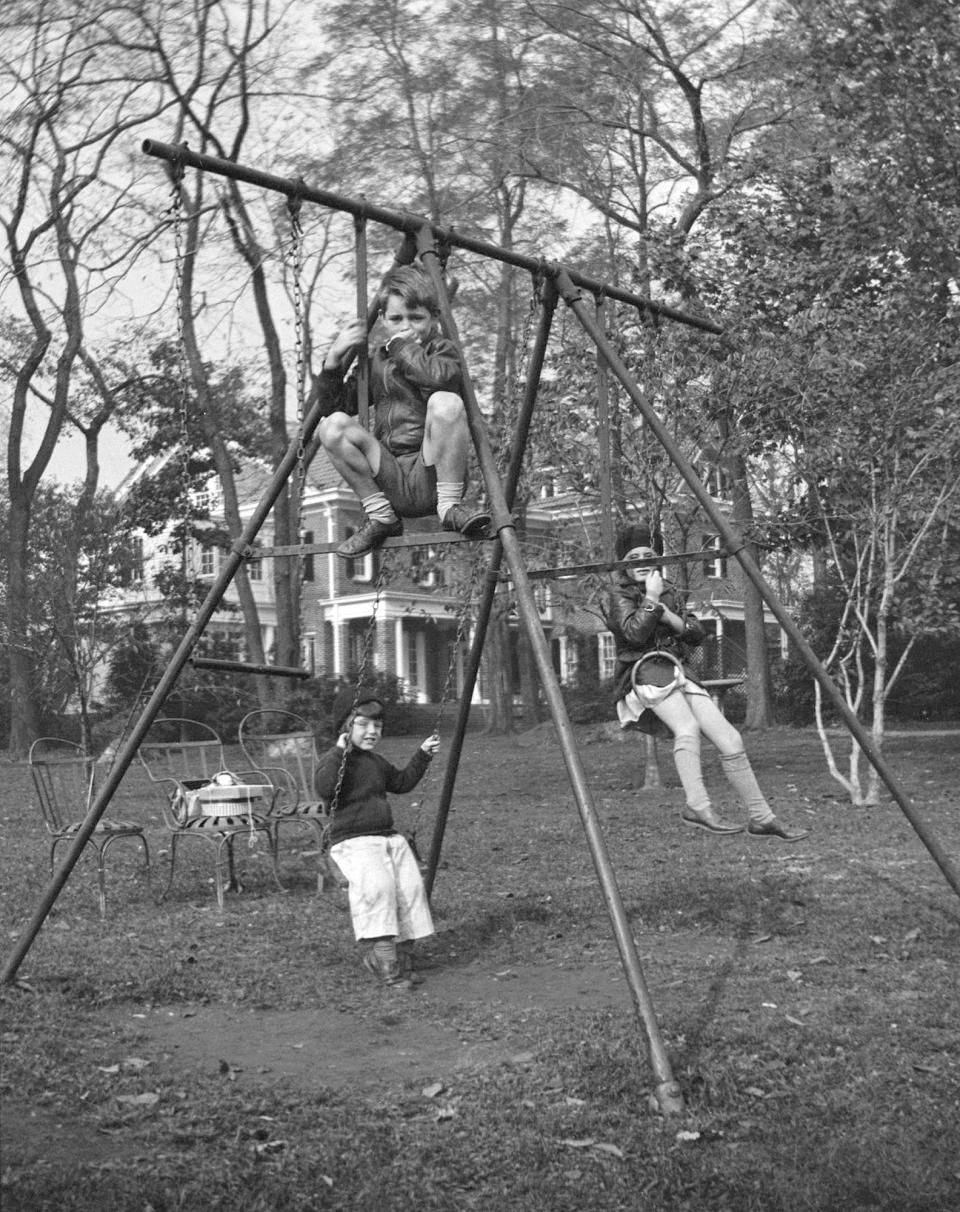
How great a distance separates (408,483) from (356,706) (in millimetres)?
1681

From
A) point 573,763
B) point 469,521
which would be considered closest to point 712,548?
point 469,521

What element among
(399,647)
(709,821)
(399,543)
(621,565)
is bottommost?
(709,821)

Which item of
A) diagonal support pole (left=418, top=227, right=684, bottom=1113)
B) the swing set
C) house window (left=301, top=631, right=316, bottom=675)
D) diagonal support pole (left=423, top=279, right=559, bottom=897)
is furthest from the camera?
house window (left=301, top=631, right=316, bottom=675)

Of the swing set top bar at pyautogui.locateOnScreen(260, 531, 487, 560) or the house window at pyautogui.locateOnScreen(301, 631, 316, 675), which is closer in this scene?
the swing set top bar at pyautogui.locateOnScreen(260, 531, 487, 560)

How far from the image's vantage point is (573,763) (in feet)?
19.4

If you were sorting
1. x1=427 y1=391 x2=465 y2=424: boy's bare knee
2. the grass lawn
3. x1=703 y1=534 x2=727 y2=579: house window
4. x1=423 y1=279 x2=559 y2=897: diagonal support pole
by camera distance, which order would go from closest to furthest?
the grass lawn < x1=427 y1=391 x2=465 y2=424: boy's bare knee < x1=423 y1=279 x2=559 y2=897: diagonal support pole < x1=703 y1=534 x2=727 y2=579: house window

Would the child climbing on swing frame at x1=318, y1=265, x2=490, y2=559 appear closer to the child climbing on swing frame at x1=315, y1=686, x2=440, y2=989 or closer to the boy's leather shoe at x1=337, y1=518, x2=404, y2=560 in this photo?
the boy's leather shoe at x1=337, y1=518, x2=404, y2=560

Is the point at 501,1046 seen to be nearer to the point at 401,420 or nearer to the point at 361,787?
the point at 361,787

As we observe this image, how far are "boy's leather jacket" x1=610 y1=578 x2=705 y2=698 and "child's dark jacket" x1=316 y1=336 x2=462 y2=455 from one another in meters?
Result: 1.50

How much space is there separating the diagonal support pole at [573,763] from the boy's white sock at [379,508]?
544 millimetres

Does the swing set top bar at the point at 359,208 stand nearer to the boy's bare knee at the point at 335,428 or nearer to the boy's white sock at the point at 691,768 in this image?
the boy's bare knee at the point at 335,428

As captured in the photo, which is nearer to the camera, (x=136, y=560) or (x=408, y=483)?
(x=408, y=483)

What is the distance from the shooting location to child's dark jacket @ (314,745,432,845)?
8219mm

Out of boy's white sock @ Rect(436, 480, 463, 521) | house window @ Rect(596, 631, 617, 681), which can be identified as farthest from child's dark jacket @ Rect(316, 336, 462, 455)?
house window @ Rect(596, 631, 617, 681)
